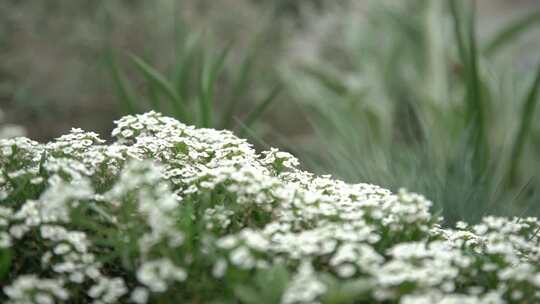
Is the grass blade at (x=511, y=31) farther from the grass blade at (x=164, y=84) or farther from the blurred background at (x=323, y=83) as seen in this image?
the grass blade at (x=164, y=84)

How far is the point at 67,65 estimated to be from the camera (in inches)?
223

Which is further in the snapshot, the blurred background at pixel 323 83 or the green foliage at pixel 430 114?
the blurred background at pixel 323 83

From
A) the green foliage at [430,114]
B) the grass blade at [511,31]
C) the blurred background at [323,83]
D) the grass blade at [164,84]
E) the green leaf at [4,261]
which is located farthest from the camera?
the grass blade at [511,31]

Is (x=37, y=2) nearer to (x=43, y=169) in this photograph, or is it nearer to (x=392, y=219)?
(x=43, y=169)

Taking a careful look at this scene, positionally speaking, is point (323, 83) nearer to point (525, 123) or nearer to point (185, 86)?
point (185, 86)

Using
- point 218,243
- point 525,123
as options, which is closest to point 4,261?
point 218,243

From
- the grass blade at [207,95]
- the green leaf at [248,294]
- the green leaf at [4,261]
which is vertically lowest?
the green leaf at [248,294]

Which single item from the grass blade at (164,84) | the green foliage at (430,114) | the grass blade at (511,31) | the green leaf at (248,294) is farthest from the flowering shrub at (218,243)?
the grass blade at (511,31)

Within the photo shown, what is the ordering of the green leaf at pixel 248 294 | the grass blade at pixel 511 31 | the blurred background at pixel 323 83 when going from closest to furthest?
1. the green leaf at pixel 248 294
2. the blurred background at pixel 323 83
3. the grass blade at pixel 511 31

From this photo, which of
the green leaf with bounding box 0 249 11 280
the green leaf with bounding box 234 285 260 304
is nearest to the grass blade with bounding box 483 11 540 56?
the green leaf with bounding box 234 285 260 304

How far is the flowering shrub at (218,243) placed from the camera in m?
1.24

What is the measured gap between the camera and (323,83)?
4.86 meters

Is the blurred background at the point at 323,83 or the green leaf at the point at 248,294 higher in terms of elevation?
the blurred background at the point at 323,83

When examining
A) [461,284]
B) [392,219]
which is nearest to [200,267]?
[392,219]
